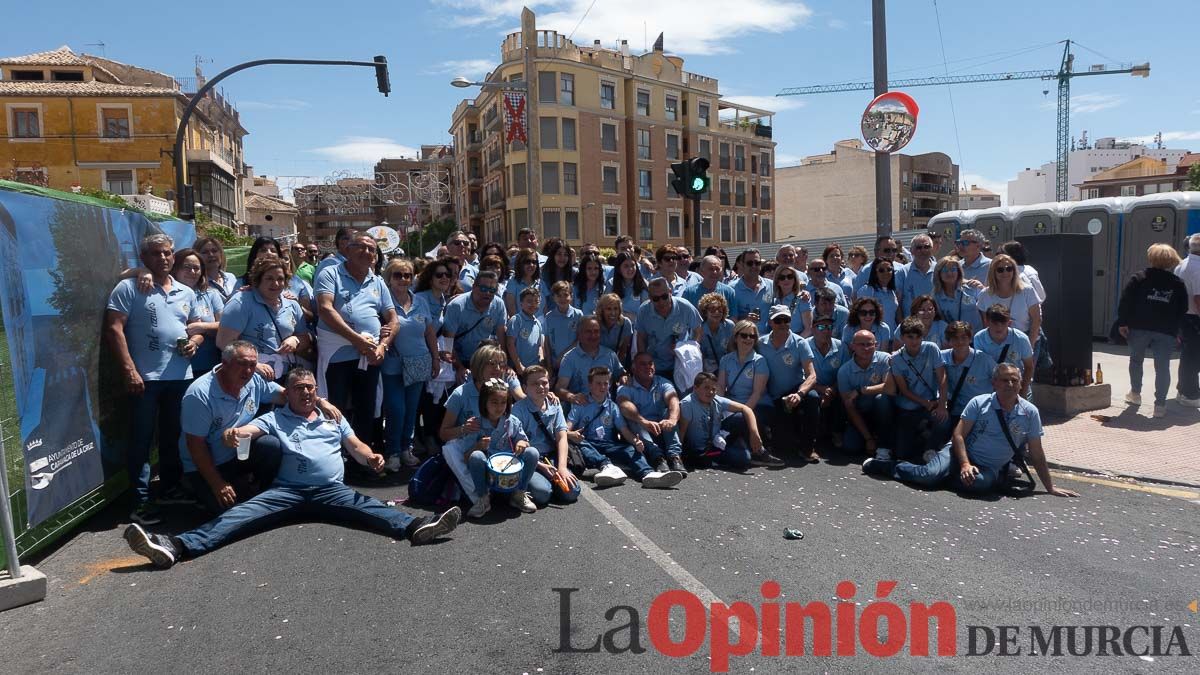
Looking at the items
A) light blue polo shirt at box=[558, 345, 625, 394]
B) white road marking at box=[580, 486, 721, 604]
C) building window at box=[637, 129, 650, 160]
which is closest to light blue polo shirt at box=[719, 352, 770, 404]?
light blue polo shirt at box=[558, 345, 625, 394]

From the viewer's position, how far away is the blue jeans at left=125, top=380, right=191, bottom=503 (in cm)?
563

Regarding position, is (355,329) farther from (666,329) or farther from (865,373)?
(865,373)

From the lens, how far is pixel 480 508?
5.49m

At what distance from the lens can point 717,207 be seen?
6078 centimetres

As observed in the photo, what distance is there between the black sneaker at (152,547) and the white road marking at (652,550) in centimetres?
261

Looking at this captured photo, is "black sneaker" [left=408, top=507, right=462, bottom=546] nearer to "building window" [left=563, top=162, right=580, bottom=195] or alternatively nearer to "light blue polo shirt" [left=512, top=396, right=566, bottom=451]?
"light blue polo shirt" [left=512, top=396, right=566, bottom=451]

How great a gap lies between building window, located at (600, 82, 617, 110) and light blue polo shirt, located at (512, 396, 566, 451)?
49.7m

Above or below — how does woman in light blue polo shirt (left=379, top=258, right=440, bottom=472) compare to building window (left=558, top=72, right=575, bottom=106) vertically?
below

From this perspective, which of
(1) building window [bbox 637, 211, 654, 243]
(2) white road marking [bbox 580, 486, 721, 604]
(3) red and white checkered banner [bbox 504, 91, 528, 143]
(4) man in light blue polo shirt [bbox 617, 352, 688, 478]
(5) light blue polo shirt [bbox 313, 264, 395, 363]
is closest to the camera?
(2) white road marking [bbox 580, 486, 721, 604]

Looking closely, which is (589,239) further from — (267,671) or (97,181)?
(267,671)

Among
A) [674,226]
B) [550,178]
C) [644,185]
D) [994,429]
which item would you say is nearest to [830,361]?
[994,429]

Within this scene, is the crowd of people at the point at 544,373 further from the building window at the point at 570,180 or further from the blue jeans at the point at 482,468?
the building window at the point at 570,180

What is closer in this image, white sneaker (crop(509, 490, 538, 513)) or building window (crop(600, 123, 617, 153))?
white sneaker (crop(509, 490, 538, 513))

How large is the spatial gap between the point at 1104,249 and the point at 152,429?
46.4 feet
